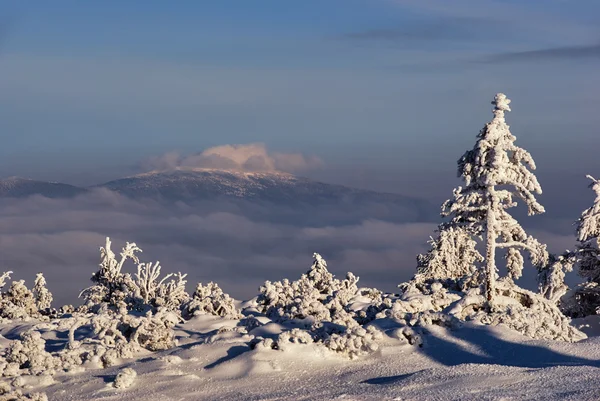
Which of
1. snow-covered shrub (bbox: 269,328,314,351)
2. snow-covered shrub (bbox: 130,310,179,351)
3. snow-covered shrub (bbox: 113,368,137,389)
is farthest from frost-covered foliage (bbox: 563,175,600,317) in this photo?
snow-covered shrub (bbox: 113,368,137,389)

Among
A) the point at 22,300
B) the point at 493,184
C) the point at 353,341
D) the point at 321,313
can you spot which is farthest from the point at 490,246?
the point at 22,300

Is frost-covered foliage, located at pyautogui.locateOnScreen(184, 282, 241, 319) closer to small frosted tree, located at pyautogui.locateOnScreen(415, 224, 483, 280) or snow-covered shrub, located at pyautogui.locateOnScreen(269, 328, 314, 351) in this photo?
snow-covered shrub, located at pyautogui.locateOnScreen(269, 328, 314, 351)

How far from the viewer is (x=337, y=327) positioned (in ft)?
64.1

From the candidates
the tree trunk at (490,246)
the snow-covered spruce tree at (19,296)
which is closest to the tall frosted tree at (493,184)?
the tree trunk at (490,246)

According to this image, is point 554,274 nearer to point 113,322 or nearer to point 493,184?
point 493,184

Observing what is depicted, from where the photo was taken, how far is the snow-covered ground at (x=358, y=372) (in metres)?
15.6

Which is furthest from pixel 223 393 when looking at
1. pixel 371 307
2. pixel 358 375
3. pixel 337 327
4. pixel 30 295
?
pixel 30 295

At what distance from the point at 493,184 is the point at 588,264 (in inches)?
439

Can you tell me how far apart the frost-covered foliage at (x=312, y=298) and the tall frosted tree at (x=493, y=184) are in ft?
15.3

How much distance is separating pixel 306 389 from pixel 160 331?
16.3ft

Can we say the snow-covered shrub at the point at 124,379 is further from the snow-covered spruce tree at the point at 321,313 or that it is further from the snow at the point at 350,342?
the snow-covered spruce tree at the point at 321,313

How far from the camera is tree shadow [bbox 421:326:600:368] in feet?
59.6

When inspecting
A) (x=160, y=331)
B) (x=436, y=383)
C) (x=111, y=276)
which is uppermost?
(x=111, y=276)

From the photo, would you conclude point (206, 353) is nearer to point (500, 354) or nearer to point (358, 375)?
point (358, 375)
